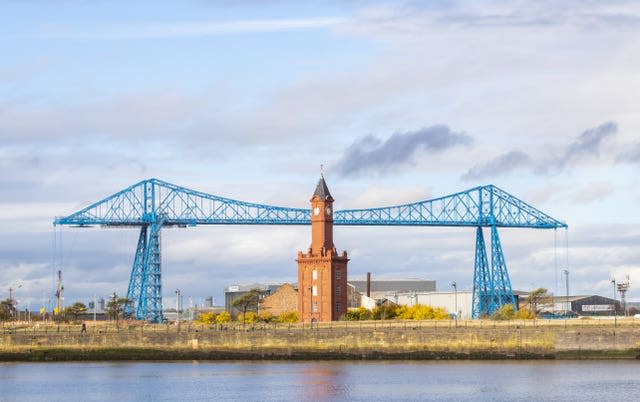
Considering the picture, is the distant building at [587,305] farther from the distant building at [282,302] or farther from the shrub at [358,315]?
the shrub at [358,315]

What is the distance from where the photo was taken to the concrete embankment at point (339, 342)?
333 feet

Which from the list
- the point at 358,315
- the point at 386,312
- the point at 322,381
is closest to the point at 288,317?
the point at 386,312

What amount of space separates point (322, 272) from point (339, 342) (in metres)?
32.5

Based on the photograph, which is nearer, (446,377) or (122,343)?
(446,377)

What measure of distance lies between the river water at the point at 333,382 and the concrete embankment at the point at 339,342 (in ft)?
7.28

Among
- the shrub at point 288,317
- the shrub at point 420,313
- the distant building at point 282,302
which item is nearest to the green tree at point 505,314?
the shrub at point 420,313

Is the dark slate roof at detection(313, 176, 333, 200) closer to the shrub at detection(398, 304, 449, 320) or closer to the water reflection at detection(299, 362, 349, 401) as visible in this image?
the shrub at detection(398, 304, 449, 320)

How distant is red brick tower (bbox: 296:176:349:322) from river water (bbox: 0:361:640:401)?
106 feet

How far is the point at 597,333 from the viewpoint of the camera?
101 m

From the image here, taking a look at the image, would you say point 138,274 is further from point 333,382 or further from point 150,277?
point 333,382

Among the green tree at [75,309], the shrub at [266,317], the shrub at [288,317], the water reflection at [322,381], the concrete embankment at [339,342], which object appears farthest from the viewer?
the green tree at [75,309]

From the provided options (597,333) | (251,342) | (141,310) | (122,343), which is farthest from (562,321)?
(141,310)

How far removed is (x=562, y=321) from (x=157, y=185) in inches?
2905

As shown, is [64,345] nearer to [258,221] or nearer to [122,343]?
[122,343]
